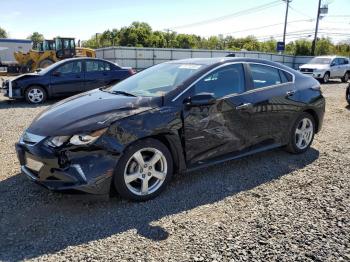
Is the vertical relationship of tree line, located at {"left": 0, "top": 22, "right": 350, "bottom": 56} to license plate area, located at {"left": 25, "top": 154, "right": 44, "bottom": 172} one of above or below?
above

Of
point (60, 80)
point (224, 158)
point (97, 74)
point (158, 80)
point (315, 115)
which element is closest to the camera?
point (224, 158)

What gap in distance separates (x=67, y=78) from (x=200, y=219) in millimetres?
9035

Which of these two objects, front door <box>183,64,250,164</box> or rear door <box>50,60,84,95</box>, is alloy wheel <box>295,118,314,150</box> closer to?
front door <box>183,64,250,164</box>

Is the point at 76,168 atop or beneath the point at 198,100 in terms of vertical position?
beneath

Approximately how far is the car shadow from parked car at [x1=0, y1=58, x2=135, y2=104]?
7065mm

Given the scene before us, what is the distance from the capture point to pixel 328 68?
21.2m

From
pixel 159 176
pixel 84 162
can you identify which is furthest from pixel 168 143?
pixel 84 162

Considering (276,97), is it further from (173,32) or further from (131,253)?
(173,32)

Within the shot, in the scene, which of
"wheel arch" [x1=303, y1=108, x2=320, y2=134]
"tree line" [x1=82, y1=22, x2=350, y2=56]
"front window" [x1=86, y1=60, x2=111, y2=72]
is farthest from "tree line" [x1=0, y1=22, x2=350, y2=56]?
"wheel arch" [x1=303, y1=108, x2=320, y2=134]

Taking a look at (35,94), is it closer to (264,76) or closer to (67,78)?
(67,78)

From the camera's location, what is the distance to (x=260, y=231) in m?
3.45

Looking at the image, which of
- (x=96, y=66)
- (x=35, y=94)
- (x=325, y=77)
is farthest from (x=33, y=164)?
(x=325, y=77)

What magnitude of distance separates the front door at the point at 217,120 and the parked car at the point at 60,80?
23.3ft

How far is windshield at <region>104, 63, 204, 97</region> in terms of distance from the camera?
444 centimetres
